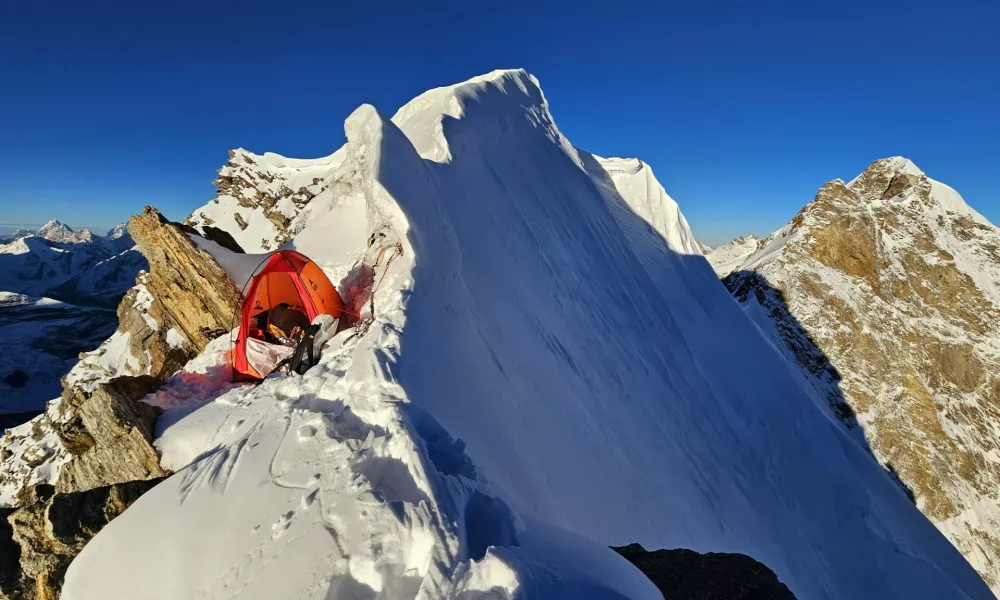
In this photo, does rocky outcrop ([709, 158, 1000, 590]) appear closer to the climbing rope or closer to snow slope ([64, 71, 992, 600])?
snow slope ([64, 71, 992, 600])

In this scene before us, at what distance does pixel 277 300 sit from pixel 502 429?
627 cm

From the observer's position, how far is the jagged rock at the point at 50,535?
5117mm

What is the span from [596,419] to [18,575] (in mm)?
9190

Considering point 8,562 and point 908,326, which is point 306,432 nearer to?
point 8,562

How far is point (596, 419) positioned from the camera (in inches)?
408

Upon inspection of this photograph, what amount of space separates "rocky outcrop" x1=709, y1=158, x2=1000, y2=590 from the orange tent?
33.1 metres

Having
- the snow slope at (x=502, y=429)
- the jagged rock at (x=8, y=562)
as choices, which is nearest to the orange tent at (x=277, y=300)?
the snow slope at (x=502, y=429)

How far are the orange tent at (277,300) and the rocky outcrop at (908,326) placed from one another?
33055mm

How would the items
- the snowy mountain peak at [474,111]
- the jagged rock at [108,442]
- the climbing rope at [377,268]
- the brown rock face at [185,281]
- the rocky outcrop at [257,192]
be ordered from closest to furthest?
the jagged rock at [108,442]
the climbing rope at [377,268]
the brown rock face at [185,281]
the snowy mountain peak at [474,111]
the rocky outcrop at [257,192]

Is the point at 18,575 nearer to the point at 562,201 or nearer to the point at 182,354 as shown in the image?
the point at 182,354

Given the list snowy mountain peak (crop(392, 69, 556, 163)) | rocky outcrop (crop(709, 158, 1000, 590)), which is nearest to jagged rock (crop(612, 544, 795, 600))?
snowy mountain peak (crop(392, 69, 556, 163))

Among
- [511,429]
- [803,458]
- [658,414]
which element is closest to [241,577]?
[511,429]

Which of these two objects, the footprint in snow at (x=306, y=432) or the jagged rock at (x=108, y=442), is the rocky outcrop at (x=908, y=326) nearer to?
the footprint in snow at (x=306, y=432)

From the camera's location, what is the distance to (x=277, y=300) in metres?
10.5
